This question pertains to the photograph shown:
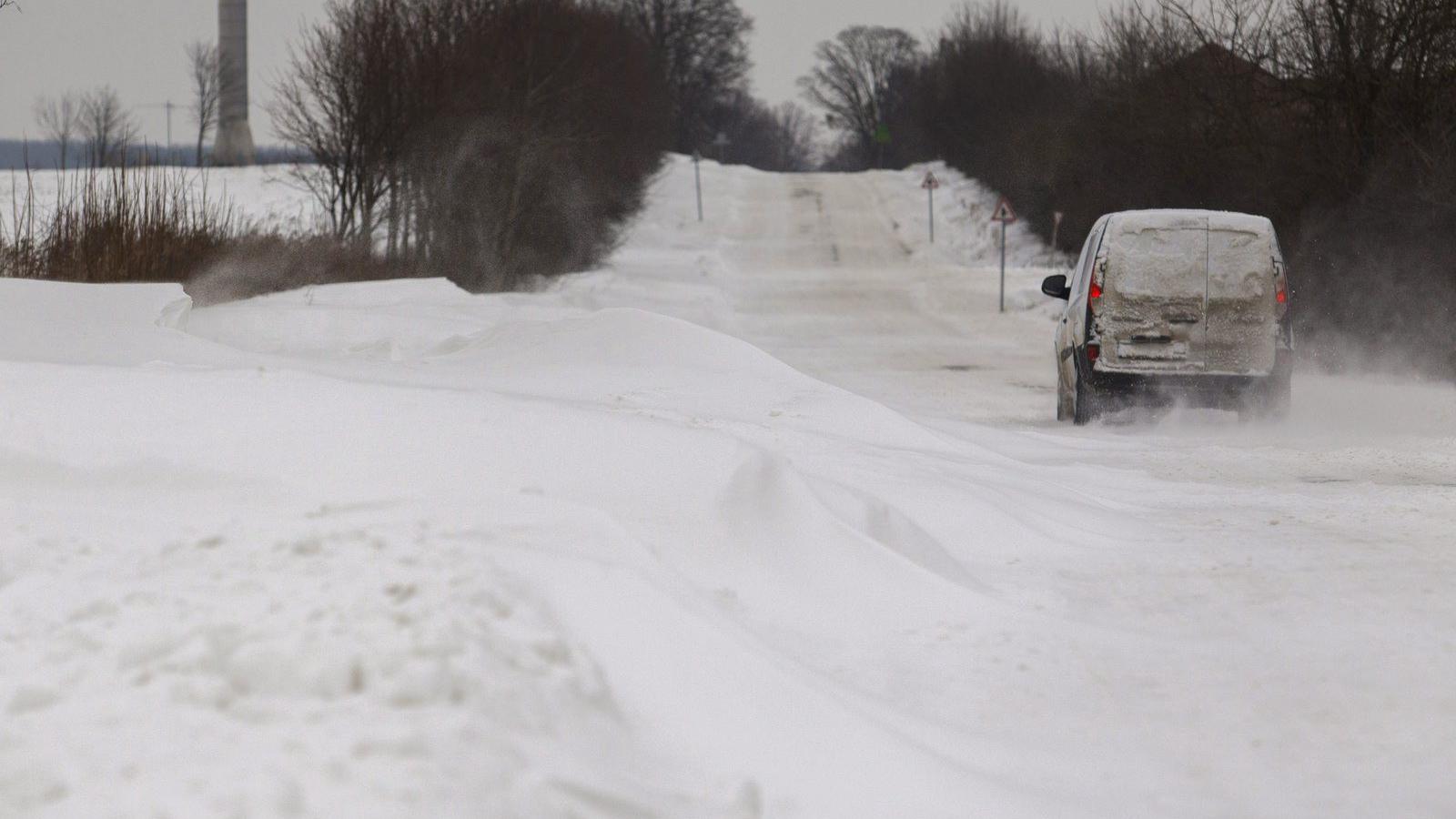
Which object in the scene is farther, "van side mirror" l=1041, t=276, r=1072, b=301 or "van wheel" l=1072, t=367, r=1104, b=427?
"van side mirror" l=1041, t=276, r=1072, b=301

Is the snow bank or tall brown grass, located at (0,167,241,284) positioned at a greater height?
tall brown grass, located at (0,167,241,284)

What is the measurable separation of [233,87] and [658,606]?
6567cm

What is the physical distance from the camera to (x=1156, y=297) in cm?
1239

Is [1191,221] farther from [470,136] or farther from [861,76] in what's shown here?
[861,76]

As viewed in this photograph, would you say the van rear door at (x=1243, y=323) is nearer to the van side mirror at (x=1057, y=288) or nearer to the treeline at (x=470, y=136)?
the van side mirror at (x=1057, y=288)

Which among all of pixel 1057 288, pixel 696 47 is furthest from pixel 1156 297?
pixel 696 47

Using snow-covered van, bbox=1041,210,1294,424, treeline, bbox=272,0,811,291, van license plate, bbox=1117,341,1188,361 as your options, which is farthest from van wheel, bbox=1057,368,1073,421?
treeline, bbox=272,0,811,291

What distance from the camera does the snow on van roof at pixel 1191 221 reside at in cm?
1249

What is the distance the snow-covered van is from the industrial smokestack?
5503cm

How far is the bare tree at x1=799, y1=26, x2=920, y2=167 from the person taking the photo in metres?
118

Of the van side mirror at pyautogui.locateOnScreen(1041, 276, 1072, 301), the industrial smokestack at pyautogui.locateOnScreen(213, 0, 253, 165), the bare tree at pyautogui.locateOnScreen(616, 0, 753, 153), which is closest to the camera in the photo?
the van side mirror at pyautogui.locateOnScreen(1041, 276, 1072, 301)

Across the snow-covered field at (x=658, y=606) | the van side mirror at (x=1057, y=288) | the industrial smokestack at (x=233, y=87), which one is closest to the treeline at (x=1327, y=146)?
the van side mirror at (x=1057, y=288)

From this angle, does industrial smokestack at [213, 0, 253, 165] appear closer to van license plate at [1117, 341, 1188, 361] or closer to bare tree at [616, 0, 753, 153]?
bare tree at [616, 0, 753, 153]

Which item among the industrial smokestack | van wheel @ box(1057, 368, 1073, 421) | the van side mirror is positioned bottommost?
van wheel @ box(1057, 368, 1073, 421)
